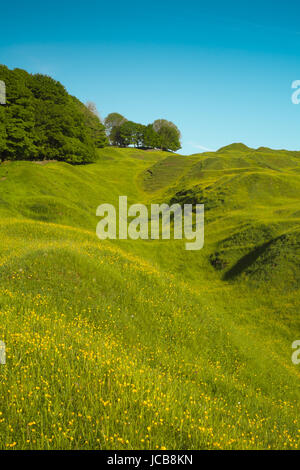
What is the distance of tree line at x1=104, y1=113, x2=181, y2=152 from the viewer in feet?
511

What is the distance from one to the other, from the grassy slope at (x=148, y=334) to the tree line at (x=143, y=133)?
124279mm

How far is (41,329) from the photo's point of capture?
9.93 metres

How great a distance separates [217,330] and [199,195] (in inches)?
1446

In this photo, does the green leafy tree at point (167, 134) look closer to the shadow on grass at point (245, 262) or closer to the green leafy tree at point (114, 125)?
the green leafy tree at point (114, 125)

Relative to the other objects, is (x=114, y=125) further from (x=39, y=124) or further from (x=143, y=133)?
(x=39, y=124)

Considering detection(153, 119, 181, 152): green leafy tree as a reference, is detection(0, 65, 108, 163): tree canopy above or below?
below

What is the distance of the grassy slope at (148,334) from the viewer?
6043 mm

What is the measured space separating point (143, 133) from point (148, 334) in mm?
155854

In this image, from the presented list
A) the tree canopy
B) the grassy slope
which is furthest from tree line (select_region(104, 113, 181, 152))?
the grassy slope

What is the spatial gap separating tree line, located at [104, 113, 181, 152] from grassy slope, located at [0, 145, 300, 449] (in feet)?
408

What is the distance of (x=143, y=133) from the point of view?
15675 cm

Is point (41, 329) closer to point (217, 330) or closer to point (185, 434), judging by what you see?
point (185, 434)

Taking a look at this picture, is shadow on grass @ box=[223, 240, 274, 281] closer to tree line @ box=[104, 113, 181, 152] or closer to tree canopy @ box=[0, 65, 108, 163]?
tree canopy @ box=[0, 65, 108, 163]
